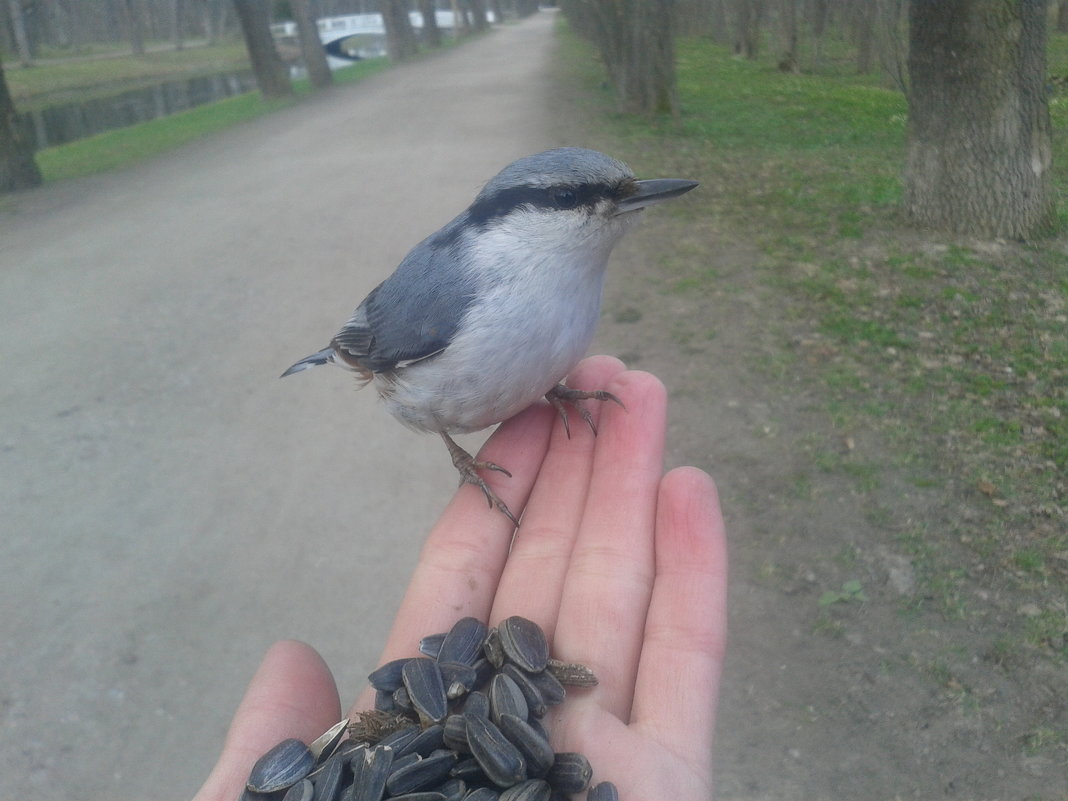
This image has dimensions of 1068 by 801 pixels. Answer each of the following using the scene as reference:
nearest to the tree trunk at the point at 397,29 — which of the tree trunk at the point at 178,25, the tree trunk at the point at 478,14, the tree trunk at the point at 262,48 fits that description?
the tree trunk at the point at 262,48

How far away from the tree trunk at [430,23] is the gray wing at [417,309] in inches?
1387

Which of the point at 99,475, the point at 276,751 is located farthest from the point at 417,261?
A: the point at 99,475

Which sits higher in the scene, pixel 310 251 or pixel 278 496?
pixel 310 251

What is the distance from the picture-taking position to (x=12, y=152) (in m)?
11.4

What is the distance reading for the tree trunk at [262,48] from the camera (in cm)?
1919

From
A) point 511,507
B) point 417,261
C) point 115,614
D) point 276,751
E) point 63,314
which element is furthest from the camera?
point 63,314

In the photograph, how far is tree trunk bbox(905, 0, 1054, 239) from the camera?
18.5ft

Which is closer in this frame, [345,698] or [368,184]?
[345,698]

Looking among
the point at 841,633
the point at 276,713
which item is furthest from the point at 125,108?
the point at 841,633

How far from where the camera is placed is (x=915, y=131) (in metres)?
6.27

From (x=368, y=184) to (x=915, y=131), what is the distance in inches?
258

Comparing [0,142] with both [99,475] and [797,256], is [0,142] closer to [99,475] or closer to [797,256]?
[99,475]

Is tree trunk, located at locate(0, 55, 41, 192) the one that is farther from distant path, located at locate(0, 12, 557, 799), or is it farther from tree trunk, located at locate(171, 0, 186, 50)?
tree trunk, located at locate(171, 0, 186, 50)

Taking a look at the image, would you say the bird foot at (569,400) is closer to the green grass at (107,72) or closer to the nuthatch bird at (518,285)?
the nuthatch bird at (518,285)
